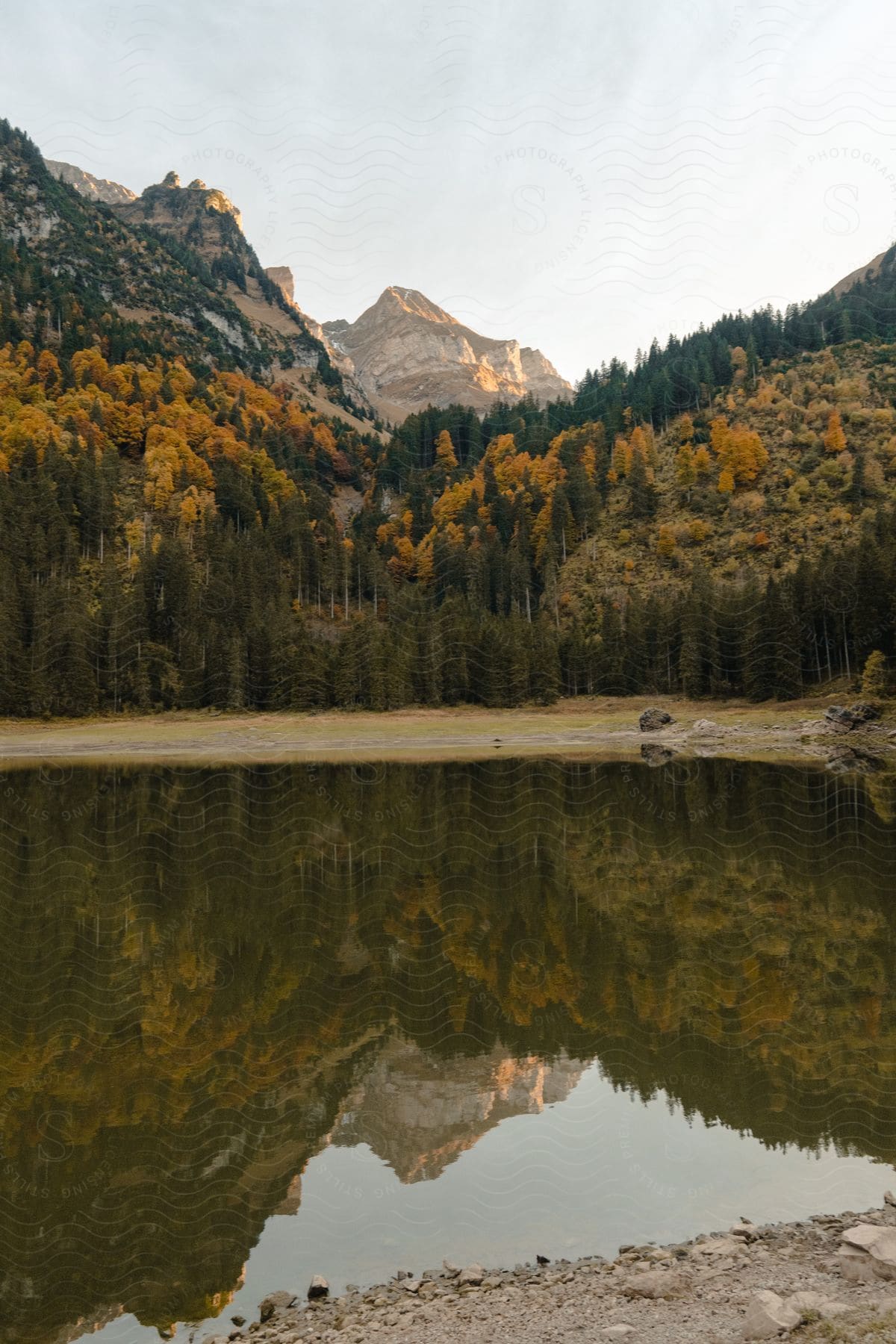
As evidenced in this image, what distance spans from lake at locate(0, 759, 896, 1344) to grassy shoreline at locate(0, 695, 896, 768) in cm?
4104

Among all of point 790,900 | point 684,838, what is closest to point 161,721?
point 684,838

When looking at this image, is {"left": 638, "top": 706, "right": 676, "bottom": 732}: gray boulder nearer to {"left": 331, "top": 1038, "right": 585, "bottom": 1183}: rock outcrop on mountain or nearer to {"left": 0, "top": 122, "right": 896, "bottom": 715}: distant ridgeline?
{"left": 0, "top": 122, "right": 896, "bottom": 715}: distant ridgeline

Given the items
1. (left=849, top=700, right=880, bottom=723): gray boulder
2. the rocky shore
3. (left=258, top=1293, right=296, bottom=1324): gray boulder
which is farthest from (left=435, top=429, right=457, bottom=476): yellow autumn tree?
(left=258, top=1293, right=296, bottom=1324): gray boulder

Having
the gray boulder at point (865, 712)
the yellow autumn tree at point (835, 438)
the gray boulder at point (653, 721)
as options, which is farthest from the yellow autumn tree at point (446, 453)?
the gray boulder at point (865, 712)

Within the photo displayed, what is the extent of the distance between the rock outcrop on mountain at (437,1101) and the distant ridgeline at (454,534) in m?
76.3

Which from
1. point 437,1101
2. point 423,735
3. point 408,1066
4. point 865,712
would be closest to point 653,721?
point 865,712

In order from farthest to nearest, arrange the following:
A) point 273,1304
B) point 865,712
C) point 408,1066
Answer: point 865,712 < point 408,1066 < point 273,1304

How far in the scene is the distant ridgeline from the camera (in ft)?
296

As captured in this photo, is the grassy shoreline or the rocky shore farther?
the grassy shoreline

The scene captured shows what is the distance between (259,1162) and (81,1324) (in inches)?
101

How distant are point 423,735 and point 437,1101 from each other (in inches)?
2577

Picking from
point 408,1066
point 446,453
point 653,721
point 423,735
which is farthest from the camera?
point 446,453

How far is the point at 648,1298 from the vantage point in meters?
6.51

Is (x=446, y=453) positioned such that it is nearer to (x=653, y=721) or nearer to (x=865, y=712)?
(x=653, y=721)
